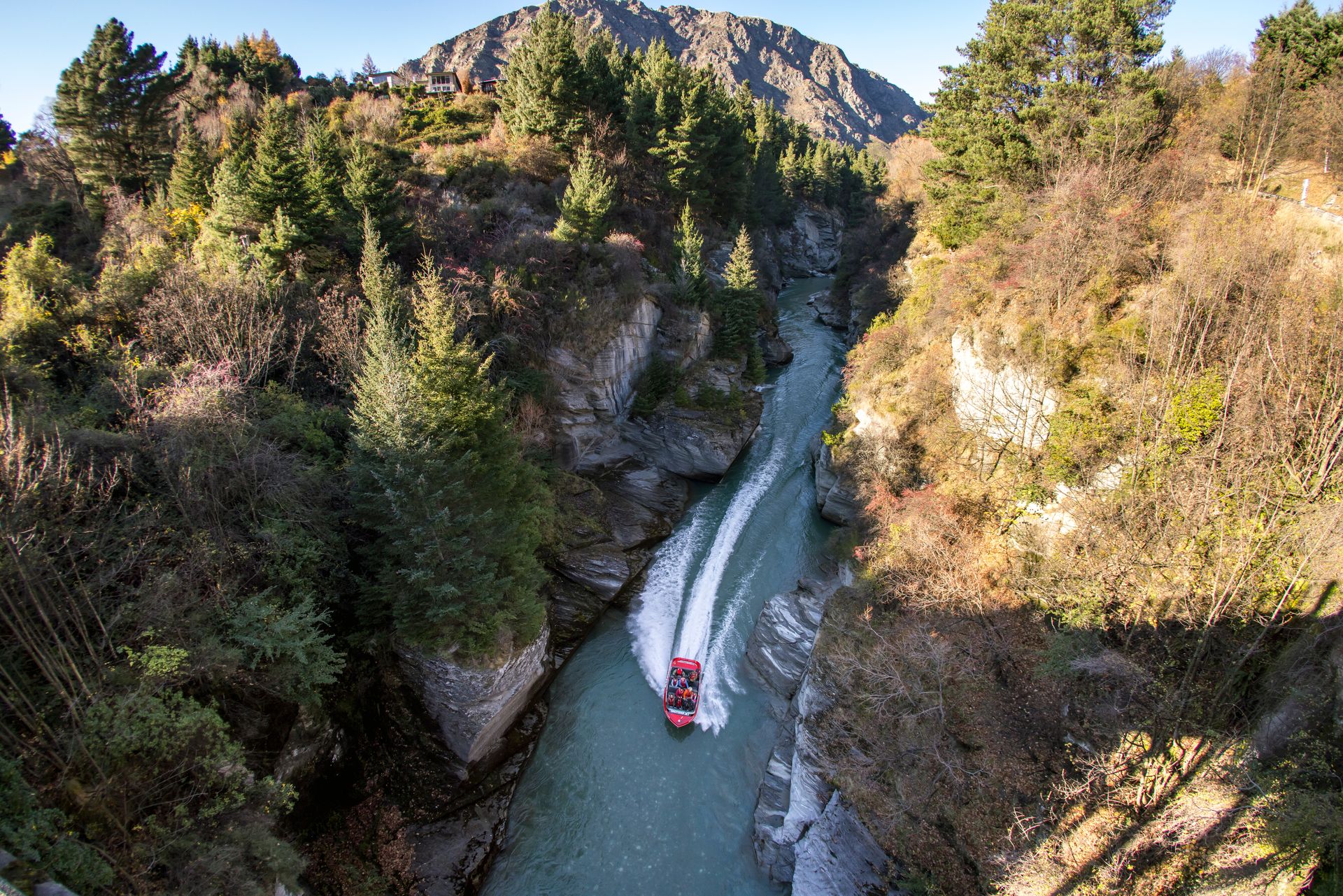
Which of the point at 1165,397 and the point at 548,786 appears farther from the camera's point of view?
the point at 548,786

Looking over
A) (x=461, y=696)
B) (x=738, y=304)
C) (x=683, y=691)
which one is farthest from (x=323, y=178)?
(x=683, y=691)

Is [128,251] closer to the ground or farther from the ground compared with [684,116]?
closer to the ground

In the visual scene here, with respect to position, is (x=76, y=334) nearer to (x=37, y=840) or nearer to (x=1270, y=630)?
(x=37, y=840)

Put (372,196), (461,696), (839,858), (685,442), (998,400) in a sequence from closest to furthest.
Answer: (839,858) → (461,696) → (998,400) → (372,196) → (685,442)

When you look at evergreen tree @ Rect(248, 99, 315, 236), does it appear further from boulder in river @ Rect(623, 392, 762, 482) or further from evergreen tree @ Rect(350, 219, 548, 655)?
boulder in river @ Rect(623, 392, 762, 482)

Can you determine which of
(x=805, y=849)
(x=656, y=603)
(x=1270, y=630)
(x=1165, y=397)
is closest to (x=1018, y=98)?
(x=1165, y=397)

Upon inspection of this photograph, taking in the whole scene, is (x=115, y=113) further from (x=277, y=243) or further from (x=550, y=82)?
(x=550, y=82)
